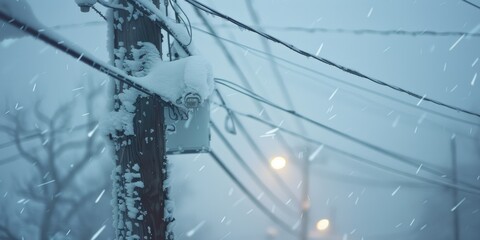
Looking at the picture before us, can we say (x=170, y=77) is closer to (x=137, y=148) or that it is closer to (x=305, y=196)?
(x=137, y=148)

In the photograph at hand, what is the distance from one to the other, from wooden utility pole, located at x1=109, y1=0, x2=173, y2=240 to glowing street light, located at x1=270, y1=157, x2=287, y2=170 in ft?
14.8

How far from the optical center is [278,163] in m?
7.59

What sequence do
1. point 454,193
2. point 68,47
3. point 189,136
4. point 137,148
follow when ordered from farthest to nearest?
1. point 454,193
2. point 189,136
3. point 137,148
4. point 68,47

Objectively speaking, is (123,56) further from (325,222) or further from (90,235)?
(90,235)

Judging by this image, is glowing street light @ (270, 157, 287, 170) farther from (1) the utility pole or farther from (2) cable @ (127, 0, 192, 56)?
(1) the utility pole

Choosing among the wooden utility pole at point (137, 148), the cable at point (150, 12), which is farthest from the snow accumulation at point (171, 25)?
the wooden utility pole at point (137, 148)

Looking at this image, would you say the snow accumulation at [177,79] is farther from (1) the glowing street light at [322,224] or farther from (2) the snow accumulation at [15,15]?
(1) the glowing street light at [322,224]

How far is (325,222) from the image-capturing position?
9961 millimetres

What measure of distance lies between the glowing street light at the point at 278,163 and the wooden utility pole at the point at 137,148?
4.50 m

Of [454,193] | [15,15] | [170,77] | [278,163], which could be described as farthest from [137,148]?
[454,193]

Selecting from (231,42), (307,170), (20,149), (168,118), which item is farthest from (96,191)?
(168,118)

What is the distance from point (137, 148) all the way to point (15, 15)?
1268 millimetres

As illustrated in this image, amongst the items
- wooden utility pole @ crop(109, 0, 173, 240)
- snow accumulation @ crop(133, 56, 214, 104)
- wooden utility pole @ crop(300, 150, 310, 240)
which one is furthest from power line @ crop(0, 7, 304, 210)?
wooden utility pole @ crop(300, 150, 310, 240)

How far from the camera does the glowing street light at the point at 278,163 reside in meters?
7.55
